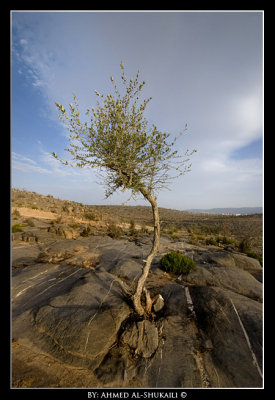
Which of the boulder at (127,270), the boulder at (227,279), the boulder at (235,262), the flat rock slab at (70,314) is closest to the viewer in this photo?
the flat rock slab at (70,314)

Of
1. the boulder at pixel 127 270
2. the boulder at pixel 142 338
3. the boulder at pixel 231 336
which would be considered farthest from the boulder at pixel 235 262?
the boulder at pixel 142 338

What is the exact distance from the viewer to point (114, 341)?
4.22 m

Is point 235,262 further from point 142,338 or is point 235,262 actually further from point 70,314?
point 70,314

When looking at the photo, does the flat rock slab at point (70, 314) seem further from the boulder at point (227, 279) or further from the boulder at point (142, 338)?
the boulder at point (227, 279)

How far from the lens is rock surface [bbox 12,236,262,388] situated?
344cm

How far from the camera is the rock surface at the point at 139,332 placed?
3436 mm

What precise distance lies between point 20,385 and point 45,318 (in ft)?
4.54

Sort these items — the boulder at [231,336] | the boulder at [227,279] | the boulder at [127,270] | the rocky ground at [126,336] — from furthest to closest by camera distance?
the boulder at [127,270] → the boulder at [227,279] → the rocky ground at [126,336] → the boulder at [231,336]

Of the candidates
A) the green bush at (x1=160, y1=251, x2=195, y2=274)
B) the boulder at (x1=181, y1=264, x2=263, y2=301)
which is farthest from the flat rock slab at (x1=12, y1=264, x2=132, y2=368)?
the boulder at (x1=181, y1=264, x2=263, y2=301)

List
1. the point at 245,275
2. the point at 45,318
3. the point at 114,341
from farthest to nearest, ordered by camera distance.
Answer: the point at 245,275 < the point at 45,318 < the point at 114,341

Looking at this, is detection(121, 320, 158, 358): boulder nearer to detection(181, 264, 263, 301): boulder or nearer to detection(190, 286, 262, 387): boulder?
detection(190, 286, 262, 387): boulder
